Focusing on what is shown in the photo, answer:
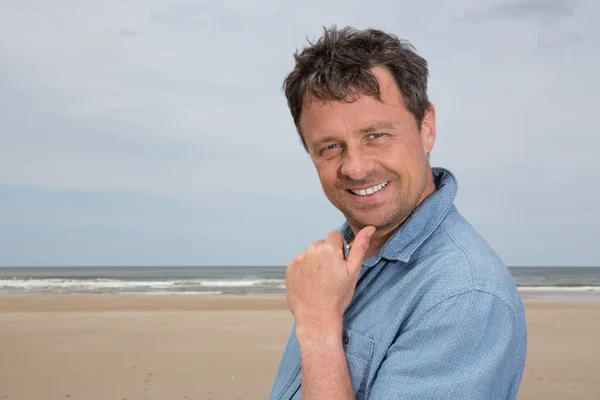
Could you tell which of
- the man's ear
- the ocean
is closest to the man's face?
the man's ear

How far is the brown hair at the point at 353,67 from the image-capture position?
144 centimetres

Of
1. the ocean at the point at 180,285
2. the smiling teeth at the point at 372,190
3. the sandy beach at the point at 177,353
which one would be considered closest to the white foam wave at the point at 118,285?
the ocean at the point at 180,285

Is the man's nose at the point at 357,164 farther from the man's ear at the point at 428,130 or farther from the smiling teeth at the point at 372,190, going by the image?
the man's ear at the point at 428,130

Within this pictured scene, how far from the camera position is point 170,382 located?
6.76 metres

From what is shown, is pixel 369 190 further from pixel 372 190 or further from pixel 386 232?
pixel 386 232

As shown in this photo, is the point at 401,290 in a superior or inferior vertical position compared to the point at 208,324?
superior

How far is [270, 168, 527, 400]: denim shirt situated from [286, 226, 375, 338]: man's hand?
3.0 inches

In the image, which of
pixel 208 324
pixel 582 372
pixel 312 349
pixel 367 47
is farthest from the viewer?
pixel 208 324

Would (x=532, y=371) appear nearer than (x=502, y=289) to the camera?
No

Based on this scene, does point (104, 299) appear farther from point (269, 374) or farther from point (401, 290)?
point (401, 290)

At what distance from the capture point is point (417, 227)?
137cm

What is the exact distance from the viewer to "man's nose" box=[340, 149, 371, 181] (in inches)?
58.8

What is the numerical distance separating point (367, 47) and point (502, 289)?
691 millimetres

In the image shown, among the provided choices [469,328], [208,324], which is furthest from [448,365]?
[208,324]
